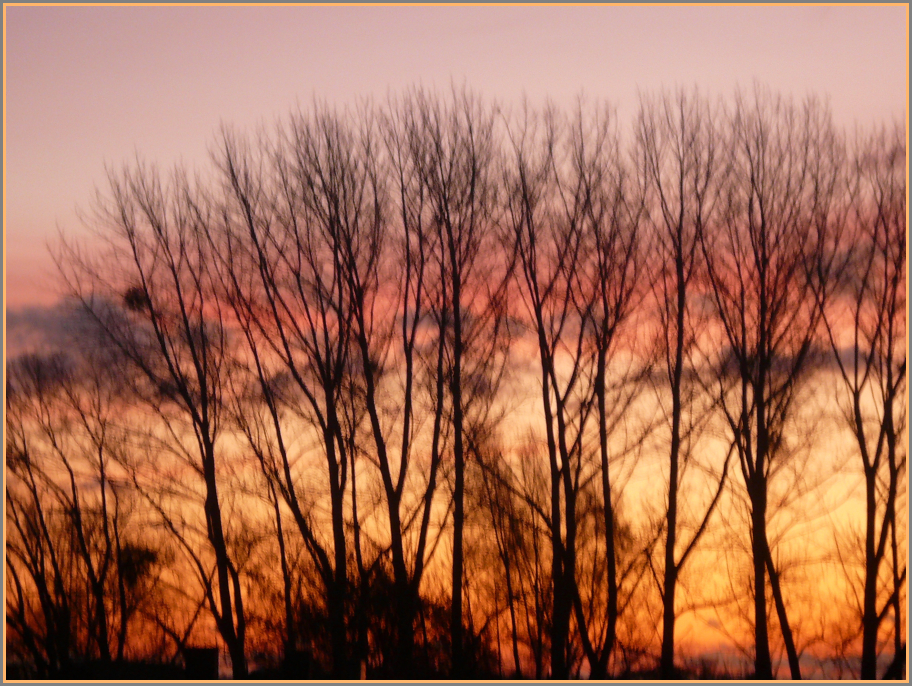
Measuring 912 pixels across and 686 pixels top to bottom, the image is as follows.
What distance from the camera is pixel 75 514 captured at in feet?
63.4

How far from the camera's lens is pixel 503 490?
15.3 metres

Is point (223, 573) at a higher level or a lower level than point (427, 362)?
lower

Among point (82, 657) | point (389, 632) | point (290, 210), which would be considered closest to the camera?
point (290, 210)

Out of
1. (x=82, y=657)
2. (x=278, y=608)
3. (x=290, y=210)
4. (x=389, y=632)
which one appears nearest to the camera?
(x=290, y=210)

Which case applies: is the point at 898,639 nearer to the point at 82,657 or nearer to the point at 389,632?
the point at 389,632

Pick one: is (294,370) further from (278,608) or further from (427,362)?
(278,608)

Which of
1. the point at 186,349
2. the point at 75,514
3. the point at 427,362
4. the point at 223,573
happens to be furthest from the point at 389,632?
the point at 75,514

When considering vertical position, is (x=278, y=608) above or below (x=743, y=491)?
below

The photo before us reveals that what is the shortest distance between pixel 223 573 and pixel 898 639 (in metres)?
10.0

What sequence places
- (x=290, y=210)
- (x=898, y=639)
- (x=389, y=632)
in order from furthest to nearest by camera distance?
(x=389, y=632), (x=290, y=210), (x=898, y=639)

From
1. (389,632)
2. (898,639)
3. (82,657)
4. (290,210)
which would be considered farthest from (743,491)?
(82,657)

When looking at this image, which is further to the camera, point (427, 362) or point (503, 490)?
point (503, 490)

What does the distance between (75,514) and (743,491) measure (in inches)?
564

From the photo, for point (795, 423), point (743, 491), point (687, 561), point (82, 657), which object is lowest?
point (82, 657)
